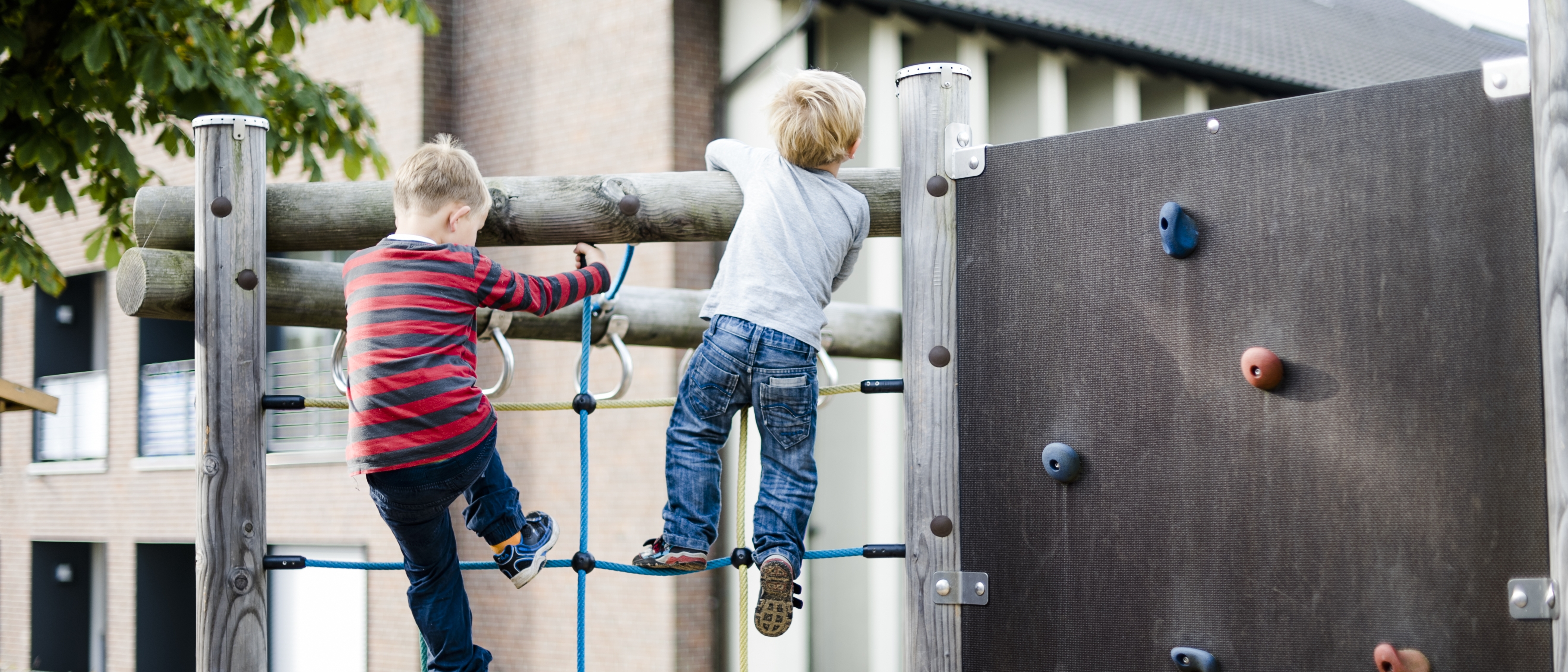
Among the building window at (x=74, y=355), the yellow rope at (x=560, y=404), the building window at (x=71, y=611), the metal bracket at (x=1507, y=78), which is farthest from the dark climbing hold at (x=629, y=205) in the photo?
the building window at (x=71, y=611)

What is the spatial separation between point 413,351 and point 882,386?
1.03 meters

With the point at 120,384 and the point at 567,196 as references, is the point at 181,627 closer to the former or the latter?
the point at 120,384

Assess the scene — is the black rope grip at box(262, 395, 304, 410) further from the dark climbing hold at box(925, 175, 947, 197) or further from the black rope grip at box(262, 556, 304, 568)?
the dark climbing hold at box(925, 175, 947, 197)

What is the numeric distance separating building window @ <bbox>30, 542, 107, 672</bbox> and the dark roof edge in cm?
1041

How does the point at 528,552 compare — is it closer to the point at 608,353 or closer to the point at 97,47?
the point at 97,47

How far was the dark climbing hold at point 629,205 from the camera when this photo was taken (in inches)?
128

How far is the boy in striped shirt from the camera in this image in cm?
293

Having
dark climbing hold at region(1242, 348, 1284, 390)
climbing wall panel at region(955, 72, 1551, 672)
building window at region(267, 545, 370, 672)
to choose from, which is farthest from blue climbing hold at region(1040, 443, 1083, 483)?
building window at region(267, 545, 370, 672)

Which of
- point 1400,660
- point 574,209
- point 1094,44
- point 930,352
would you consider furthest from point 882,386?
point 1094,44

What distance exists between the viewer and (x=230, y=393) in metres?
3.21

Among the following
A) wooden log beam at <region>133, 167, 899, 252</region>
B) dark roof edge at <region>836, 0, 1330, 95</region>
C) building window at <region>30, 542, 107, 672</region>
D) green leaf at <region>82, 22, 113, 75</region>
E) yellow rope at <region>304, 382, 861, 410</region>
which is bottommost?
building window at <region>30, 542, 107, 672</region>

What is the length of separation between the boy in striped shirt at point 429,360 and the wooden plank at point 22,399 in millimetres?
3115

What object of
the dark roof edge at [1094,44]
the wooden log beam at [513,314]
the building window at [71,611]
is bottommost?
the building window at [71,611]

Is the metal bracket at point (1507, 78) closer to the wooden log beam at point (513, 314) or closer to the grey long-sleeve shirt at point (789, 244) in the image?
the grey long-sleeve shirt at point (789, 244)
